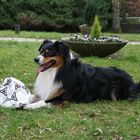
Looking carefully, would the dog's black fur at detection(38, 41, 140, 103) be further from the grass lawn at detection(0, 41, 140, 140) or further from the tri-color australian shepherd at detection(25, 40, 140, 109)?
the grass lawn at detection(0, 41, 140, 140)

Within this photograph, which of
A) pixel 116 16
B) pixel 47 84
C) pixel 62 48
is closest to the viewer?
pixel 62 48

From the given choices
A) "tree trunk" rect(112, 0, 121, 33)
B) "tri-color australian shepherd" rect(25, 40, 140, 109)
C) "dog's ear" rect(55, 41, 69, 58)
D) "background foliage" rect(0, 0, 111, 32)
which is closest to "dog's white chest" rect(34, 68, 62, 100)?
"tri-color australian shepherd" rect(25, 40, 140, 109)

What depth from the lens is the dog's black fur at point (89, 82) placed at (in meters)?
6.81

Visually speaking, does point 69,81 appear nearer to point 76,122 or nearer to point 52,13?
point 76,122

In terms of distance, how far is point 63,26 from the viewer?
81.3 ft

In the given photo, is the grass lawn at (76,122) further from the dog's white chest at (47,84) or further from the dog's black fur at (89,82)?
the dog's white chest at (47,84)

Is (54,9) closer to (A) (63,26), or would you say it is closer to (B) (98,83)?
(A) (63,26)

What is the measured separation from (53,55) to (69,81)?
479mm

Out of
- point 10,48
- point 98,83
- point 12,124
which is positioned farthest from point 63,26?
point 12,124

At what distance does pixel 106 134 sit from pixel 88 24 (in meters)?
18.3

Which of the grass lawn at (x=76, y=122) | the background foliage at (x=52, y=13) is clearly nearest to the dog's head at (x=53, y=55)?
the grass lawn at (x=76, y=122)

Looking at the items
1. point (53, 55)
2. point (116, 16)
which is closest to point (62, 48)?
point (53, 55)

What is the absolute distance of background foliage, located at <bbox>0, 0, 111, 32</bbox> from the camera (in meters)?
24.0

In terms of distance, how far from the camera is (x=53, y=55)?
6707mm
